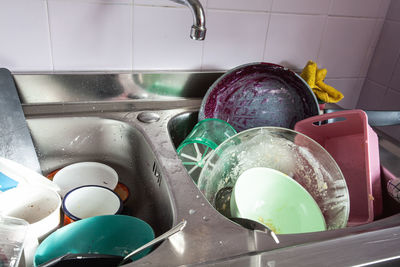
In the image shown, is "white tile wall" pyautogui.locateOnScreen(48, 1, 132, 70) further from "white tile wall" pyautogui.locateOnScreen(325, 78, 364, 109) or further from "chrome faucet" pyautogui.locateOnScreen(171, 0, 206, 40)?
"white tile wall" pyautogui.locateOnScreen(325, 78, 364, 109)

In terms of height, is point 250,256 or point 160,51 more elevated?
point 160,51

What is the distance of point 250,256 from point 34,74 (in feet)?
2.06

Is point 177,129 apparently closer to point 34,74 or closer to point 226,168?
point 226,168

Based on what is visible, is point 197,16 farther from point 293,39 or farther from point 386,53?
point 386,53

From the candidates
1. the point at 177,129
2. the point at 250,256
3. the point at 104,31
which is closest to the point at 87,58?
the point at 104,31

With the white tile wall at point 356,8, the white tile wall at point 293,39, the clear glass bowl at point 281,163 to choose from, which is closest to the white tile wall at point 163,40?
the white tile wall at point 293,39

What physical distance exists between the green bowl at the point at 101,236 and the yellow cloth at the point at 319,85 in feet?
2.11

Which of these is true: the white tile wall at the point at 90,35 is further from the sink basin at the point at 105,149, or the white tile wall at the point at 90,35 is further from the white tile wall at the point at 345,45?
the white tile wall at the point at 345,45

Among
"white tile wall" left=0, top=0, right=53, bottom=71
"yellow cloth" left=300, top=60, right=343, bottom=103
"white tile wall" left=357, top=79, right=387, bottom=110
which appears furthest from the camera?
"white tile wall" left=357, top=79, right=387, bottom=110

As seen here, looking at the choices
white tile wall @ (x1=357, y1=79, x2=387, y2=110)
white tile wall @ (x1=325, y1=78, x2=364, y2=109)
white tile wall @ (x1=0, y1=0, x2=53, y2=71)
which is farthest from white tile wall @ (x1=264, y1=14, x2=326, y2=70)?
white tile wall @ (x1=0, y1=0, x2=53, y2=71)

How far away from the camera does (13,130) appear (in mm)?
649

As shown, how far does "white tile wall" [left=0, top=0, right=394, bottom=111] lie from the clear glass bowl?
333 millimetres

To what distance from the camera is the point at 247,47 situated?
0.91m

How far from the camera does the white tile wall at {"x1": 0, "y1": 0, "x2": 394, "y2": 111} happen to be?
71 cm
